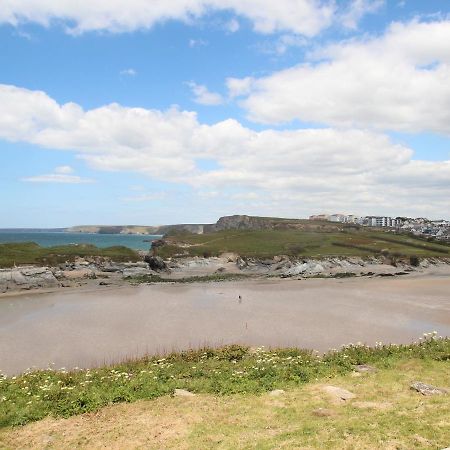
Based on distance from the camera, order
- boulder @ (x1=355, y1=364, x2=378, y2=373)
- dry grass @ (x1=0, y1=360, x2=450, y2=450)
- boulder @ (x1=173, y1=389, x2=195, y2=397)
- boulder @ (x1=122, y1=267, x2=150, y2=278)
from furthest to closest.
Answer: boulder @ (x1=122, y1=267, x2=150, y2=278) → boulder @ (x1=355, y1=364, x2=378, y2=373) → boulder @ (x1=173, y1=389, x2=195, y2=397) → dry grass @ (x1=0, y1=360, x2=450, y2=450)

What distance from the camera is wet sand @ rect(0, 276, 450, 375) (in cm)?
3341

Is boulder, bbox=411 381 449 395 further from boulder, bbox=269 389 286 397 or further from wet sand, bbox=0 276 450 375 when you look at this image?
wet sand, bbox=0 276 450 375

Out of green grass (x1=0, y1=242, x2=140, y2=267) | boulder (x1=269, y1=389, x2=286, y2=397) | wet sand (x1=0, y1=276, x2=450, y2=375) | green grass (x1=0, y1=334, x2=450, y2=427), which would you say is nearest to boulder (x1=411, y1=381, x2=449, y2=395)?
green grass (x1=0, y1=334, x2=450, y2=427)

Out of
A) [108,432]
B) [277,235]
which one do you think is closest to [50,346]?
[108,432]

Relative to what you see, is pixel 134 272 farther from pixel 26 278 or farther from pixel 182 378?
pixel 182 378

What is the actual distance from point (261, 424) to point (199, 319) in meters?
30.8

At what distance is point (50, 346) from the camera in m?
34.0

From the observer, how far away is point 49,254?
87.0m

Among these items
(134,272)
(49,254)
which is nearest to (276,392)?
(134,272)

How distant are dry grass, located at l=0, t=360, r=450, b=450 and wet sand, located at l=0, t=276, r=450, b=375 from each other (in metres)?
14.2

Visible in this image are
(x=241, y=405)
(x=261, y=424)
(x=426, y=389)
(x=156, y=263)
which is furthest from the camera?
(x=156, y=263)

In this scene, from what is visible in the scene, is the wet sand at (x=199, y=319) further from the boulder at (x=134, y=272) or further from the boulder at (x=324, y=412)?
Answer: the boulder at (x=324, y=412)

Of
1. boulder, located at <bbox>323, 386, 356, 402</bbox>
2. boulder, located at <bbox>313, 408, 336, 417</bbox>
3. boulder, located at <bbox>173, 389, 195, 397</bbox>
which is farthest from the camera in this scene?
boulder, located at <bbox>173, 389, 195, 397</bbox>

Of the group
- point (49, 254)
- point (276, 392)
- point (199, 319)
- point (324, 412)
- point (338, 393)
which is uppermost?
point (49, 254)
